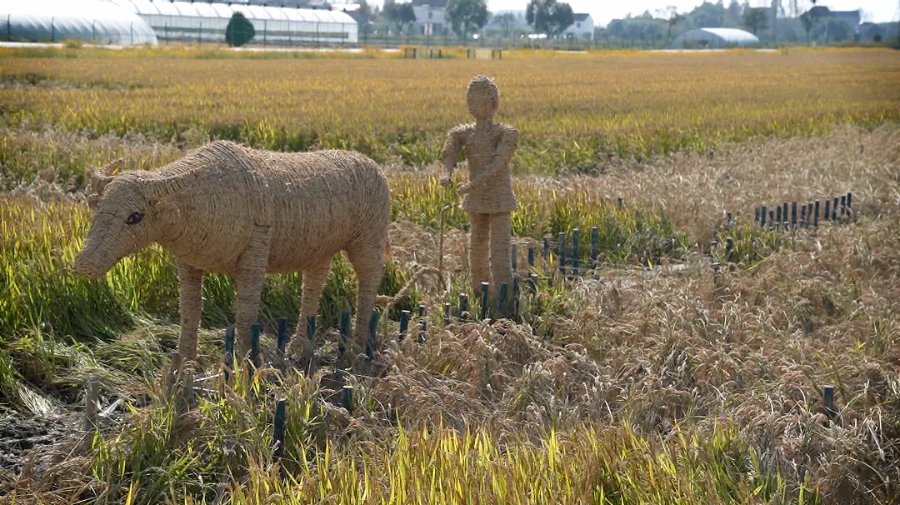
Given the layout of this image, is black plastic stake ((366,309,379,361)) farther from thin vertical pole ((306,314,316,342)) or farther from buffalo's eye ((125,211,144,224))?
buffalo's eye ((125,211,144,224))

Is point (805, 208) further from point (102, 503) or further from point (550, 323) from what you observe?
point (102, 503)

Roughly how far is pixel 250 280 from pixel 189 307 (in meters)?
0.32

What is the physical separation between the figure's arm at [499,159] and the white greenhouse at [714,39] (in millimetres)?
76929

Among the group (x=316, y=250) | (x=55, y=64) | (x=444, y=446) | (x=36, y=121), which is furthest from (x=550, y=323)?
(x=55, y=64)

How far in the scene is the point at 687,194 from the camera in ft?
31.2

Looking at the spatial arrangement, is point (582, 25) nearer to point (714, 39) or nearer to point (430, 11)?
point (430, 11)

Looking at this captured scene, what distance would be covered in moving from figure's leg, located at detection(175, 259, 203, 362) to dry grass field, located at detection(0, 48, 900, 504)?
0.20 metres

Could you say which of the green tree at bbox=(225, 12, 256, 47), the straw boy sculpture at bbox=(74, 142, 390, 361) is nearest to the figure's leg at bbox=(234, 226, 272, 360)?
the straw boy sculpture at bbox=(74, 142, 390, 361)

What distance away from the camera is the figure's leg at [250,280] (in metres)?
4.88

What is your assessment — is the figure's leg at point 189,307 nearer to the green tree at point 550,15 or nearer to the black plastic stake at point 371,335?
the black plastic stake at point 371,335

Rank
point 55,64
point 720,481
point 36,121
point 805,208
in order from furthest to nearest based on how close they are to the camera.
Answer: point 55,64 < point 36,121 < point 805,208 < point 720,481

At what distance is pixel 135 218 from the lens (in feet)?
14.4

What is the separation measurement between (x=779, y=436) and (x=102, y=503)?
8.82 ft

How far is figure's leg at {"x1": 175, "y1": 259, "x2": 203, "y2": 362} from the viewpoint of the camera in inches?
194
